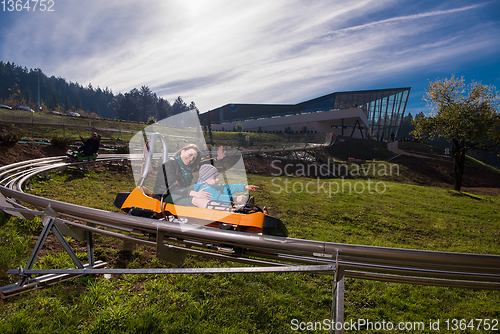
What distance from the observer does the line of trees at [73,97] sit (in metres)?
99.2

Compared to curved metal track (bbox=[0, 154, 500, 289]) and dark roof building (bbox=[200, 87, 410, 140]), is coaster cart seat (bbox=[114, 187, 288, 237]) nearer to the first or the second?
curved metal track (bbox=[0, 154, 500, 289])

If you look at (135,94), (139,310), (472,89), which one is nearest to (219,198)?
(139,310)

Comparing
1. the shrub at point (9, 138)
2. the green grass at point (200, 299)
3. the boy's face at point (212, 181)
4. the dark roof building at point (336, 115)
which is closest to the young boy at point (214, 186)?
the boy's face at point (212, 181)

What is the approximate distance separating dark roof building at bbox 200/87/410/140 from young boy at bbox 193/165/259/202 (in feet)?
158

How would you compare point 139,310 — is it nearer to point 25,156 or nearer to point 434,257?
point 434,257

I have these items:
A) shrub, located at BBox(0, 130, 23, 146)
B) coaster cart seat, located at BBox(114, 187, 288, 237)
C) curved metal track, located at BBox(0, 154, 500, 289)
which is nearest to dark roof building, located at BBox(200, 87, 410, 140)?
shrub, located at BBox(0, 130, 23, 146)

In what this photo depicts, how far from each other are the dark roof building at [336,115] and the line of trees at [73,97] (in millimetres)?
23868

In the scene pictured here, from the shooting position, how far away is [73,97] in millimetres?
145625

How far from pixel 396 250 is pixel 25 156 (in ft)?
50.8

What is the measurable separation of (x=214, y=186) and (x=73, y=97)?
7205 inches

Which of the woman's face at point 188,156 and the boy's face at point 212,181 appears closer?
the woman's face at point 188,156

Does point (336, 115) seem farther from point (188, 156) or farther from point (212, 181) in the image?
point (188, 156)

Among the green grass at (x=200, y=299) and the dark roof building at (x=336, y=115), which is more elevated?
the dark roof building at (x=336, y=115)

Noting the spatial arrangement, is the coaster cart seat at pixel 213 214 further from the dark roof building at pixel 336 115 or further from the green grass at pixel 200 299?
the dark roof building at pixel 336 115
